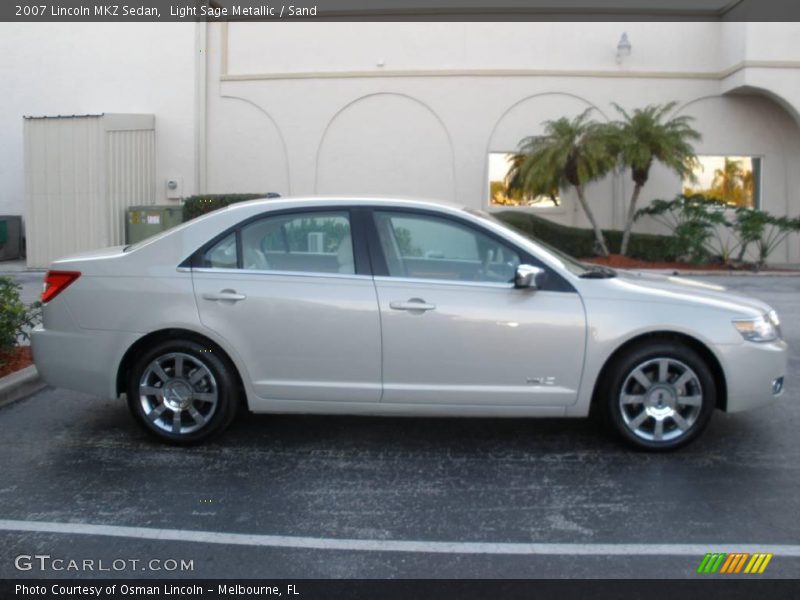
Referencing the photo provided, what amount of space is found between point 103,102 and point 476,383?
58.8 feet

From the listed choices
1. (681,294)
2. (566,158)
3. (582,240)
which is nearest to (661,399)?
(681,294)

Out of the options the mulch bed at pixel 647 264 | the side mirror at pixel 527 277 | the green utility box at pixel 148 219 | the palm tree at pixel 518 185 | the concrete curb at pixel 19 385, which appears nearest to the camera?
the side mirror at pixel 527 277

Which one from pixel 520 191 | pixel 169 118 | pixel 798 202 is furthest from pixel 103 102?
pixel 798 202

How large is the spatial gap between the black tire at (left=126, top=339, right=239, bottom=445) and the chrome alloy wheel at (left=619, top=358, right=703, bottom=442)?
8.37 feet

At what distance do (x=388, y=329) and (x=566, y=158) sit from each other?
12686 millimetres

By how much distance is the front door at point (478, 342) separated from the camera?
18.0 feet

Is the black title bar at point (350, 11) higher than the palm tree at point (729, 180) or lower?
higher

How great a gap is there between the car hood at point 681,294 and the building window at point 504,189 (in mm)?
13840

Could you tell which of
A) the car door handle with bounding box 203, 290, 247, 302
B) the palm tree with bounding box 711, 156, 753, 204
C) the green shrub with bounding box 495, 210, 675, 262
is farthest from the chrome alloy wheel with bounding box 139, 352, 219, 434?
the palm tree with bounding box 711, 156, 753, 204

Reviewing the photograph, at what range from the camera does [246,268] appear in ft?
18.9

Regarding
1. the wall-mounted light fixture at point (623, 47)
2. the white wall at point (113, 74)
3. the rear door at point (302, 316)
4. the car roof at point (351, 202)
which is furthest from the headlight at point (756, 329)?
the white wall at point (113, 74)

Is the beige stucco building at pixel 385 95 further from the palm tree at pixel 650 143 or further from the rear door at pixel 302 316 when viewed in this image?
the rear door at pixel 302 316

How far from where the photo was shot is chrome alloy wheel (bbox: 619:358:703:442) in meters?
5.54

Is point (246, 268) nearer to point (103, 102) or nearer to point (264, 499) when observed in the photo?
point (264, 499)
